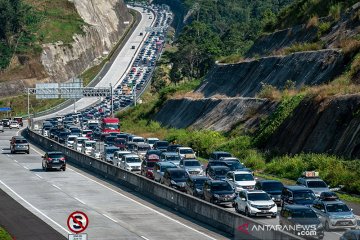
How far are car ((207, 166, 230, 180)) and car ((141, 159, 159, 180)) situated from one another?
4.98 meters

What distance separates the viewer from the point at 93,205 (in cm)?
5084

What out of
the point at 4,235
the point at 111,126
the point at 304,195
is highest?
the point at 111,126

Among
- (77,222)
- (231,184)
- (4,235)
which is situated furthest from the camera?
(231,184)

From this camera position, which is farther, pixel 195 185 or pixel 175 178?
pixel 175 178

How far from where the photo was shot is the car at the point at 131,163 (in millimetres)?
66188

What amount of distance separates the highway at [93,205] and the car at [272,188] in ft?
17.3

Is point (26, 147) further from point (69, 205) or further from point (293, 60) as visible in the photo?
point (69, 205)

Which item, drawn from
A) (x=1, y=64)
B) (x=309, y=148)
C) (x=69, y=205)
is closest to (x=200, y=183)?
(x=69, y=205)

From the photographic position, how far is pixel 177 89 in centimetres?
13200

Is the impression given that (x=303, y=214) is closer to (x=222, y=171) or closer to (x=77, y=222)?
(x=77, y=222)

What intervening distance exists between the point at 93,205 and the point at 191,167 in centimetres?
1092

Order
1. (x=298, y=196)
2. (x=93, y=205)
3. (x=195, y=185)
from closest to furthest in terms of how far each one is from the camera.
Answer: (x=298, y=196) → (x=195, y=185) → (x=93, y=205)

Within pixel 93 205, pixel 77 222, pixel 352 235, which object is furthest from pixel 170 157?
pixel 77 222

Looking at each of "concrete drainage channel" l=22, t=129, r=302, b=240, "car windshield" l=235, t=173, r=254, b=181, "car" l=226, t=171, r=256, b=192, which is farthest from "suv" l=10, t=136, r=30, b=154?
"car windshield" l=235, t=173, r=254, b=181
